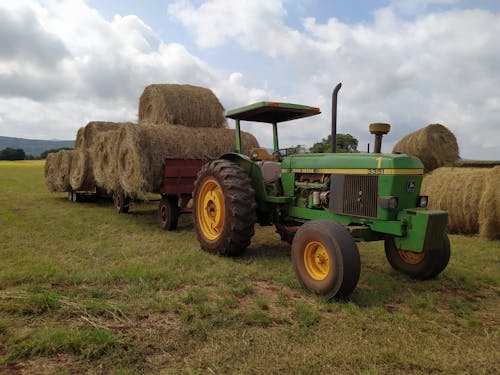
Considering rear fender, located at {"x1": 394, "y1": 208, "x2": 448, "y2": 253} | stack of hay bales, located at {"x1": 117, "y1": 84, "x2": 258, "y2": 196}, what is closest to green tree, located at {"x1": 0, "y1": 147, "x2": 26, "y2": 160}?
stack of hay bales, located at {"x1": 117, "y1": 84, "x2": 258, "y2": 196}

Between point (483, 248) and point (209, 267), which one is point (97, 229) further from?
point (483, 248)

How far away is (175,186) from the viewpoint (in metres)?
7.60

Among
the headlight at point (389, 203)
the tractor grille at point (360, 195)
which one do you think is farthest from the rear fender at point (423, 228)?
the tractor grille at point (360, 195)

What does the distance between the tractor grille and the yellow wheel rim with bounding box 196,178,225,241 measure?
182 cm

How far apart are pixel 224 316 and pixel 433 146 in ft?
30.9

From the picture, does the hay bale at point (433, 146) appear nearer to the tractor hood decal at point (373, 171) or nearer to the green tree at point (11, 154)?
the tractor hood decal at point (373, 171)

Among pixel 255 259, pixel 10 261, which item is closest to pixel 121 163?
pixel 10 261

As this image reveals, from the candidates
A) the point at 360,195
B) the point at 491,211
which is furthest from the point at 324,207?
the point at 491,211

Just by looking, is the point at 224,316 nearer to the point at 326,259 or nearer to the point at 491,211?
the point at 326,259

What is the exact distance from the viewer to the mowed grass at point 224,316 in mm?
2602

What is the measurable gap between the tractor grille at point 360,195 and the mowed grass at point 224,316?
0.83 meters

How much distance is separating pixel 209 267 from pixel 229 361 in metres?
2.26

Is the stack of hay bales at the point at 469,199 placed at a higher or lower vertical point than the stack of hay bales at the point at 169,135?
lower

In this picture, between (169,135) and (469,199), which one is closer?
(469,199)
